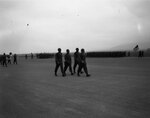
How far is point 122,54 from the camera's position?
2115 inches

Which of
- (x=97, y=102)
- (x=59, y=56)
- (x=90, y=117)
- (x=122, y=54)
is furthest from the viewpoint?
(x=122, y=54)

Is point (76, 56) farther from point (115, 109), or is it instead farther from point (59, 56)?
point (115, 109)

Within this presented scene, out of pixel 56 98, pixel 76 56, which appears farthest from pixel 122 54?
pixel 56 98

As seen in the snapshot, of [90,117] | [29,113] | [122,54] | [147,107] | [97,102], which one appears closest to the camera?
[90,117]

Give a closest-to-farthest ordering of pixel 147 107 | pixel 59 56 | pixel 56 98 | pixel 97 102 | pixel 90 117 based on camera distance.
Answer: pixel 90 117 < pixel 147 107 < pixel 97 102 < pixel 56 98 < pixel 59 56

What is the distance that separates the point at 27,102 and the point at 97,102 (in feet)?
6.98

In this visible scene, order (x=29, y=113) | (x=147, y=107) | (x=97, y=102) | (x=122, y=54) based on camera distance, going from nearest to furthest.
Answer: (x=29, y=113), (x=147, y=107), (x=97, y=102), (x=122, y=54)

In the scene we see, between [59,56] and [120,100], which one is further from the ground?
[59,56]

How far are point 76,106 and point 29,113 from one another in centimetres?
134

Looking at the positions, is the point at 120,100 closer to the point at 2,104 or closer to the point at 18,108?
the point at 18,108

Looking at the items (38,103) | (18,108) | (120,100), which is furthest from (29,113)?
(120,100)

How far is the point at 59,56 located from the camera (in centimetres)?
1509

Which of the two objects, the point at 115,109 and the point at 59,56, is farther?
the point at 59,56

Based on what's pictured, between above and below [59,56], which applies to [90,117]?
below
